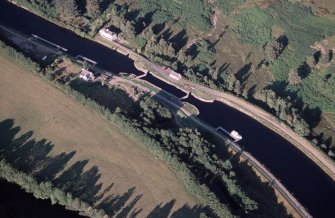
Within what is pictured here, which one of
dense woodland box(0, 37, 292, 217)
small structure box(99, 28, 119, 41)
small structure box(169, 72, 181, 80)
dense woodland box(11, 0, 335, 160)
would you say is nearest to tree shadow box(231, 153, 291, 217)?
dense woodland box(0, 37, 292, 217)

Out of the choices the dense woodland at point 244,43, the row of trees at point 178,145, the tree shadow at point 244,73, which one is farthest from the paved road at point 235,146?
the tree shadow at point 244,73

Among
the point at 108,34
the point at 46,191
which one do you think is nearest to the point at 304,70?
the point at 108,34

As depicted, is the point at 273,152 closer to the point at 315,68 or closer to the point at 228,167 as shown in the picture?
the point at 228,167

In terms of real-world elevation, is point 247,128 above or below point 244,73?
below

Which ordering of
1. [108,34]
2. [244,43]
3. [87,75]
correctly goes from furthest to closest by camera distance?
[244,43] < [108,34] < [87,75]

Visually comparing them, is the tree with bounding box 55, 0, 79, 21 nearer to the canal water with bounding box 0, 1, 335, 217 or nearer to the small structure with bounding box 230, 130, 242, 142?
the canal water with bounding box 0, 1, 335, 217

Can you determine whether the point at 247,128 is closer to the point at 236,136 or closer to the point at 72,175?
the point at 236,136

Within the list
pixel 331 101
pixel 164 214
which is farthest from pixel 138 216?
pixel 331 101
